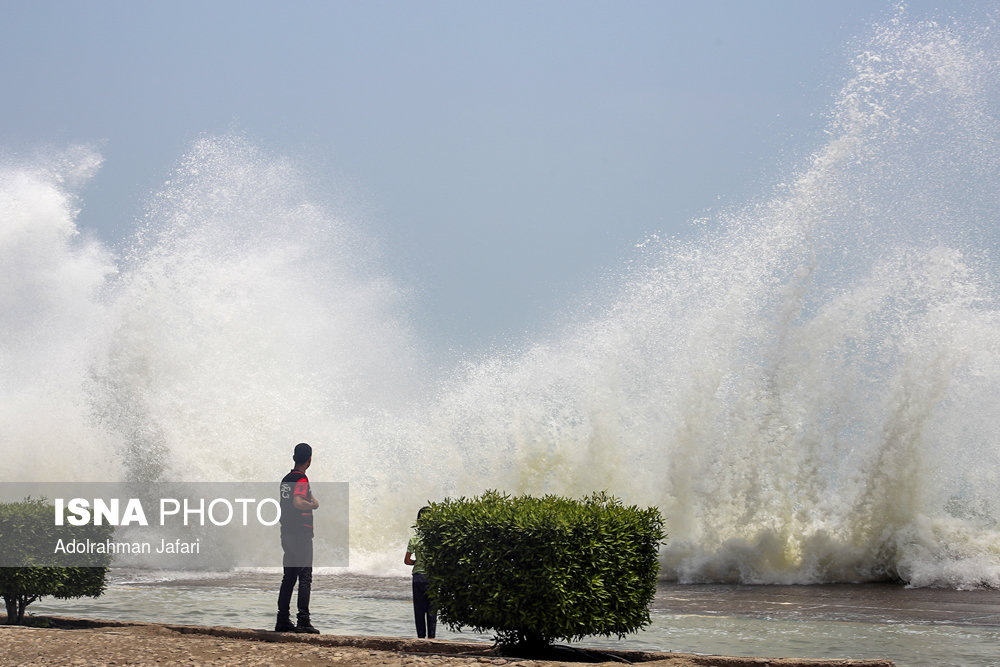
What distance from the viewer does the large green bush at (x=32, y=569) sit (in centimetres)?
945

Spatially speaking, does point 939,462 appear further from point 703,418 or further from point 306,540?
point 306,540

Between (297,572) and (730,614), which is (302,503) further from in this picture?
(730,614)

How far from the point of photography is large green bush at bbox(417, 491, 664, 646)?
6.90 m

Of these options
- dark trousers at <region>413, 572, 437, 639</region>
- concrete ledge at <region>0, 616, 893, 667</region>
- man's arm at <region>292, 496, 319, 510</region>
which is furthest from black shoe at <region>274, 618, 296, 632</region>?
dark trousers at <region>413, 572, 437, 639</region>

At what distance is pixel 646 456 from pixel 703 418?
204 cm

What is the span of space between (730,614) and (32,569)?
9.21 metres

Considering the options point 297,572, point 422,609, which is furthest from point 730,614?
point 297,572

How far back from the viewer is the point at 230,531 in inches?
938

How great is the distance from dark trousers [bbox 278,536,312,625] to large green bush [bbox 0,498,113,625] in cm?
259

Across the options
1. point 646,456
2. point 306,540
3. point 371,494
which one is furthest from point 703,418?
point 306,540

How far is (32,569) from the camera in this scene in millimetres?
9445

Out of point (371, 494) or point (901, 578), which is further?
point (371, 494)

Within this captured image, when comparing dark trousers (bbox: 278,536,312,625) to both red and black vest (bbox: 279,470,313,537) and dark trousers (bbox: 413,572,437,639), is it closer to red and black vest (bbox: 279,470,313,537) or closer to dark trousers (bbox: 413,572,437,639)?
red and black vest (bbox: 279,470,313,537)

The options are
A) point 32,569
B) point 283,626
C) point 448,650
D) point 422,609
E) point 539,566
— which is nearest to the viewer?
point 539,566
